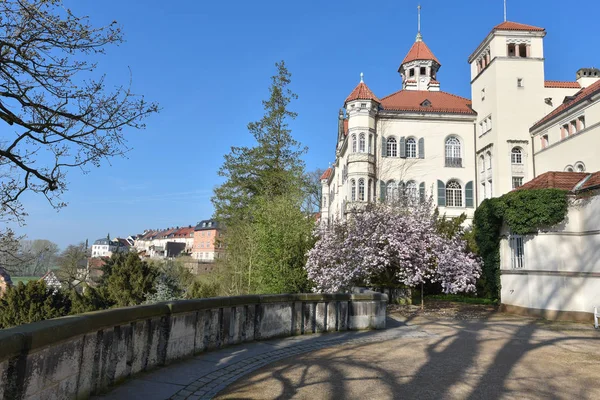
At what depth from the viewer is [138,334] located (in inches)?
228

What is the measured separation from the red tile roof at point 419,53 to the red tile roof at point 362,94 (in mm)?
14757

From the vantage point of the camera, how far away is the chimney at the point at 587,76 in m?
35.4

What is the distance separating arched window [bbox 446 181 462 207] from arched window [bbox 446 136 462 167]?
1581 millimetres

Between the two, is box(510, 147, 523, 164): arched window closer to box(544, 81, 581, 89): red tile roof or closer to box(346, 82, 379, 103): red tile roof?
box(544, 81, 581, 89): red tile roof

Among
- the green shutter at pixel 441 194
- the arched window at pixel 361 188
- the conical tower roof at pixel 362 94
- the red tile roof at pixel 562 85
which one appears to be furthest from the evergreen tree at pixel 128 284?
the red tile roof at pixel 562 85

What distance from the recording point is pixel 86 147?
29.1ft

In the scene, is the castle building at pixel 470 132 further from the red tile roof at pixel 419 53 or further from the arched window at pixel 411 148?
Answer: the red tile roof at pixel 419 53

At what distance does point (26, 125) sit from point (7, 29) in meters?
1.67

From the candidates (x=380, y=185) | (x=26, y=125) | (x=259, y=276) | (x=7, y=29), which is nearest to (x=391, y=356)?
(x=26, y=125)

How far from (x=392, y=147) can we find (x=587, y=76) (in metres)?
16.3

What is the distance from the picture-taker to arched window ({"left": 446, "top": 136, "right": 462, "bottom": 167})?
3700 cm

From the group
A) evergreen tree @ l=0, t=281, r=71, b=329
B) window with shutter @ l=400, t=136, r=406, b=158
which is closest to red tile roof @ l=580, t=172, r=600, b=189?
evergreen tree @ l=0, t=281, r=71, b=329

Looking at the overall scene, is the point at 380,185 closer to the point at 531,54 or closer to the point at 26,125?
the point at 531,54

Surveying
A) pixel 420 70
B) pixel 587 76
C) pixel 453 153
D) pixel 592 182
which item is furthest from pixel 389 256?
pixel 420 70
